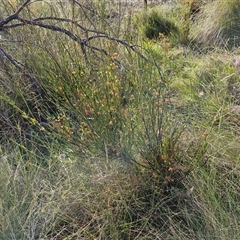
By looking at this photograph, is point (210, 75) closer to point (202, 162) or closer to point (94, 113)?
point (202, 162)

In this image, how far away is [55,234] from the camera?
209 centimetres

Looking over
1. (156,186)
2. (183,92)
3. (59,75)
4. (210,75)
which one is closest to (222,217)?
(156,186)

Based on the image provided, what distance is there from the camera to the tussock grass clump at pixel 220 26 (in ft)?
14.4

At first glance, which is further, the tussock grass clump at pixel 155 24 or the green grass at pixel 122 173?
the tussock grass clump at pixel 155 24

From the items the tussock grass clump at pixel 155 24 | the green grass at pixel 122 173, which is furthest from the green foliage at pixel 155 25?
the green grass at pixel 122 173

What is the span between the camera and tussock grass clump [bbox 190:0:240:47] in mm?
4387

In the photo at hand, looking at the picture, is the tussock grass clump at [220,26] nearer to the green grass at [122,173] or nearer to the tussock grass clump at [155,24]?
the tussock grass clump at [155,24]

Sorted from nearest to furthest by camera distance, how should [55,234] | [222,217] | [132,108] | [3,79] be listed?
[222,217] → [55,234] → [132,108] → [3,79]

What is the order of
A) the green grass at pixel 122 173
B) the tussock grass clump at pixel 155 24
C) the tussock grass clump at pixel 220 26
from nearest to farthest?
the green grass at pixel 122 173, the tussock grass clump at pixel 220 26, the tussock grass clump at pixel 155 24

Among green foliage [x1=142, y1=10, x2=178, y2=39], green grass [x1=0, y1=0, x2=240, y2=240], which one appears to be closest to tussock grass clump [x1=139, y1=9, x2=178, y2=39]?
green foliage [x1=142, y1=10, x2=178, y2=39]

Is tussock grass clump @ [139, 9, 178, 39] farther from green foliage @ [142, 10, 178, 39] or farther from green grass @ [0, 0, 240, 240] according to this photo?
green grass @ [0, 0, 240, 240]

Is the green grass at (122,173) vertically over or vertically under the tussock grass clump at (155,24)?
over

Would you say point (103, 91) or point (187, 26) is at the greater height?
point (103, 91)

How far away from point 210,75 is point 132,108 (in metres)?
1.44
